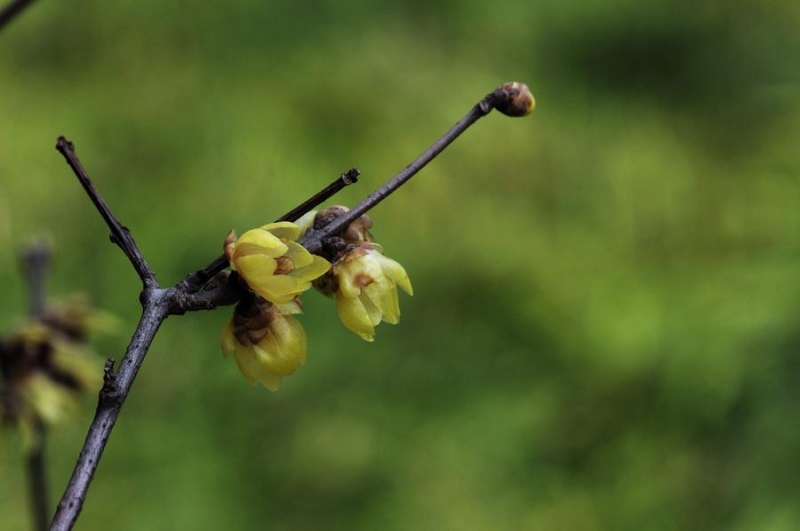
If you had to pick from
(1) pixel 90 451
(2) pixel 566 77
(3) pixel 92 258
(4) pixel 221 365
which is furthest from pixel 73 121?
(1) pixel 90 451

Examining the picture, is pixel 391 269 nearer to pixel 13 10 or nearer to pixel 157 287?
pixel 157 287

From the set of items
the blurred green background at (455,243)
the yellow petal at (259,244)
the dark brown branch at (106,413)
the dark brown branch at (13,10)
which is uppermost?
the blurred green background at (455,243)

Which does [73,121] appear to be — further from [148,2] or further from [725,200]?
[725,200]

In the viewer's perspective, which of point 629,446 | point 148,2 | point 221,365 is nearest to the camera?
point 629,446

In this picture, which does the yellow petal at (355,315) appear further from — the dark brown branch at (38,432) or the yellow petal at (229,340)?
the dark brown branch at (38,432)

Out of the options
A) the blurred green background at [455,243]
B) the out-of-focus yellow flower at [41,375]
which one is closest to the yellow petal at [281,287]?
the out-of-focus yellow flower at [41,375]

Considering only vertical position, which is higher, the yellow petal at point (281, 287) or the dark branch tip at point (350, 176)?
the dark branch tip at point (350, 176)
